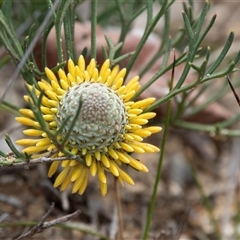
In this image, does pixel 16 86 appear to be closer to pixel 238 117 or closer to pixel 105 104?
pixel 238 117

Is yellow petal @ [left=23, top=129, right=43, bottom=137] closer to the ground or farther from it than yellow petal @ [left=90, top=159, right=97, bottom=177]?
farther from it

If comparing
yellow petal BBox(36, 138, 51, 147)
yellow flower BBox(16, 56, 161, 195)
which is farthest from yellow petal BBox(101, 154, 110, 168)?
yellow petal BBox(36, 138, 51, 147)

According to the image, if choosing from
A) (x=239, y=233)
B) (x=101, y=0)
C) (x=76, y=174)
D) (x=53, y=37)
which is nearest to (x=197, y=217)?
(x=239, y=233)

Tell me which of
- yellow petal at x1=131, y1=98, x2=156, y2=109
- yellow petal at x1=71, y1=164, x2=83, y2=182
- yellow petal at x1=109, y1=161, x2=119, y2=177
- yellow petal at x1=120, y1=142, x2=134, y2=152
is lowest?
yellow petal at x1=71, y1=164, x2=83, y2=182

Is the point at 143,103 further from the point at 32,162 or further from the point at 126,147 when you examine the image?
the point at 32,162

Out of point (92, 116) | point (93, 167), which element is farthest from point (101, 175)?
point (92, 116)

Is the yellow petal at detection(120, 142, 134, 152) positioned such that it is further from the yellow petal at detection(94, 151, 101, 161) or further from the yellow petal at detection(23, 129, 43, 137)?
the yellow petal at detection(23, 129, 43, 137)

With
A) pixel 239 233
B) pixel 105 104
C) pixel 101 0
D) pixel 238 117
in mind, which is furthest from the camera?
pixel 101 0

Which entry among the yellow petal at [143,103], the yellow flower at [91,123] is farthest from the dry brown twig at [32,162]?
the yellow petal at [143,103]
